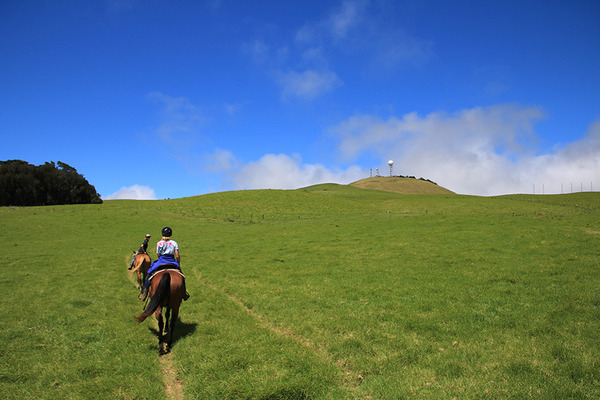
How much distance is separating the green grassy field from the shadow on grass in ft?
0.30

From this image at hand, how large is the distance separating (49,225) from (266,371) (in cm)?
4909

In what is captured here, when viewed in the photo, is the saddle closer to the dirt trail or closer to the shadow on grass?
the shadow on grass

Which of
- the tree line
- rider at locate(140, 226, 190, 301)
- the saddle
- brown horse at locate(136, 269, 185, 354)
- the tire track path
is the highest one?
the tree line

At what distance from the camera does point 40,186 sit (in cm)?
8044

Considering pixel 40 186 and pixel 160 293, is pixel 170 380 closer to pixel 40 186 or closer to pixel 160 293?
pixel 160 293

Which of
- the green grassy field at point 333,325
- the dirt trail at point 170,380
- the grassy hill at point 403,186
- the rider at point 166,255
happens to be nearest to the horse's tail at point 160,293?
the rider at point 166,255

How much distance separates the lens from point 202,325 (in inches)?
426

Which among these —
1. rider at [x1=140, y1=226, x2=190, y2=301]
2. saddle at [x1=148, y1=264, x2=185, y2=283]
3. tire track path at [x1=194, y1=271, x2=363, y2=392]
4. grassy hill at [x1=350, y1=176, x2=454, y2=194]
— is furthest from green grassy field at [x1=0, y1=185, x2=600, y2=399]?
grassy hill at [x1=350, y1=176, x2=454, y2=194]

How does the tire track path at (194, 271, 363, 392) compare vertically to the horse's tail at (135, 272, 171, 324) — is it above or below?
below

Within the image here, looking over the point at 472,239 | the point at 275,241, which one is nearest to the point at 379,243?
the point at 472,239

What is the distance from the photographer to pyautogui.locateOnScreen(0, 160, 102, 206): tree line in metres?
76.4

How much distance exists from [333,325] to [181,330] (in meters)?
5.17

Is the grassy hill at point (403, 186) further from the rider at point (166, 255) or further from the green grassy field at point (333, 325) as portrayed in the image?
the rider at point (166, 255)

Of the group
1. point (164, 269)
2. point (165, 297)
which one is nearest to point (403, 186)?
point (164, 269)
